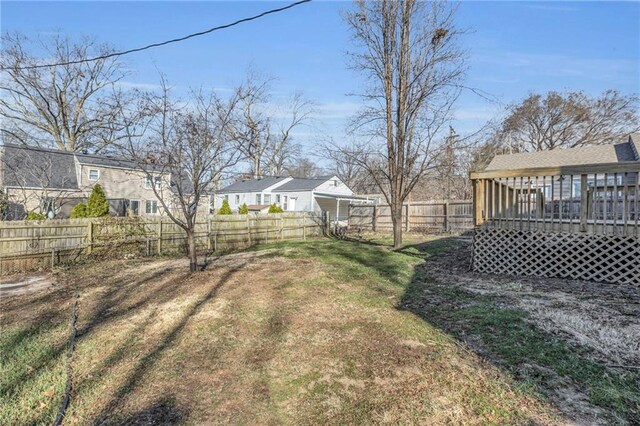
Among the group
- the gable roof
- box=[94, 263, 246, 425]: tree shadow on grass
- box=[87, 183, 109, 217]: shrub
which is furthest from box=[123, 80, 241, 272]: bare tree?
the gable roof

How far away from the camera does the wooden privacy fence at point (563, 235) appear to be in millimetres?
6105

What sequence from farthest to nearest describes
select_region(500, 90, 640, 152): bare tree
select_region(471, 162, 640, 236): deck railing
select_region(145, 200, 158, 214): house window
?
select_region(500, 90, 640, 152): bare tree, select_region(145, 200, 158, 214): house window, select_region(471, 162, 640, 236): deck railing

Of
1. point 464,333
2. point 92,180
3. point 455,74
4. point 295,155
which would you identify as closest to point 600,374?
point 464,333

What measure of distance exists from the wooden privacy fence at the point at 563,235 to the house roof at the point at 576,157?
923 cm

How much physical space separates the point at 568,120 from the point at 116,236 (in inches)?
1178

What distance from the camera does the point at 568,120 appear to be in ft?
85.5

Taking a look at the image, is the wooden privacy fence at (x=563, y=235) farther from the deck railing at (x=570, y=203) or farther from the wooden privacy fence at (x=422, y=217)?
the wooden privacy fence at (x=422, y=217)

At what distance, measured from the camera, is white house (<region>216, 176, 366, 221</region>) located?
25609 millimetres

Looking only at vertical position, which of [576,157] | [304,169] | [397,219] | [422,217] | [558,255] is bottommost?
[558,255]

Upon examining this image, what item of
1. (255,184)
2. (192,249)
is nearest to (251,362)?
(192,249)

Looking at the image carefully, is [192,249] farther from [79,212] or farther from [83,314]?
[79,212]

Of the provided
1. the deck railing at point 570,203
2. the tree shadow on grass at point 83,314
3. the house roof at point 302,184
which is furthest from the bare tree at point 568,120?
the tree shadow on grass at point 83,314

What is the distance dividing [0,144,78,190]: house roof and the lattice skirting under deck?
64.6 ft

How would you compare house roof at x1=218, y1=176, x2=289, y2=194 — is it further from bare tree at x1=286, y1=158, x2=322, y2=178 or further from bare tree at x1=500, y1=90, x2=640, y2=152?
bare tree at x1=500, y1=90, x2=640, y2=152
